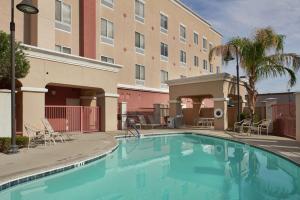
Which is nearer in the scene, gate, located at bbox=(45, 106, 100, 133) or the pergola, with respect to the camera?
gate, located at bbox=(45, 106, 100, 133)

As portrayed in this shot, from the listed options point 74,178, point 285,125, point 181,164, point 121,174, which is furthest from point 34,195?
point 285,125

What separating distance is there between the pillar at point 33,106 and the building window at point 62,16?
7097mm

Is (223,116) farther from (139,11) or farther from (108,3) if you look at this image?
(139,11)

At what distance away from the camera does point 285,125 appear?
1922 cm

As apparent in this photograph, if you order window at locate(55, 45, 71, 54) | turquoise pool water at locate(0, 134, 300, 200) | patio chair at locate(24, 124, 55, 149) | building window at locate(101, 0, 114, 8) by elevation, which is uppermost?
building window at locate(101, 0, 114, 8)

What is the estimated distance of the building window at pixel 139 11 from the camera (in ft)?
101

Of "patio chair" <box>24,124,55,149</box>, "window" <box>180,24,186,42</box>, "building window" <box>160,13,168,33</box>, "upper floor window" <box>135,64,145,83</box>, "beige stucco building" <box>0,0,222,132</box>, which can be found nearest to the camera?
"patio chair" <box>24,124,55,149</box>

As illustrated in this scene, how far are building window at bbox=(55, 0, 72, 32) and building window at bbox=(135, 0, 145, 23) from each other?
892 cm

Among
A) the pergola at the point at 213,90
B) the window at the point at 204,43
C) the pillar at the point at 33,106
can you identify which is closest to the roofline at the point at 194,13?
the window at the point at 204,43

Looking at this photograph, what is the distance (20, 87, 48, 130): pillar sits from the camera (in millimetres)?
16203

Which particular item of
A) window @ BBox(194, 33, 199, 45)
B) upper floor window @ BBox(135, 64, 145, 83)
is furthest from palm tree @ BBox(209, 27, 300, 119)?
window @ BBox(194, 33, 199, 45)

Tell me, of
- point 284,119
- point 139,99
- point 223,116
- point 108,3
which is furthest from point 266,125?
point 108,3

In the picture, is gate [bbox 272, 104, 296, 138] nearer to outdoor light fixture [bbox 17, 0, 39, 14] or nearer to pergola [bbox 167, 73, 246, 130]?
pergola [bbox 167, 73, 246, 130]

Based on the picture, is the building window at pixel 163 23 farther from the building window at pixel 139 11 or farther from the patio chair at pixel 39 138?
the patio chair at pixel 39 138
